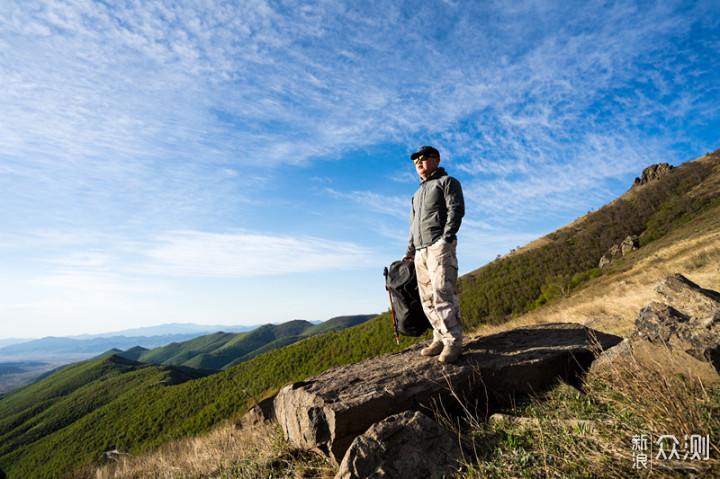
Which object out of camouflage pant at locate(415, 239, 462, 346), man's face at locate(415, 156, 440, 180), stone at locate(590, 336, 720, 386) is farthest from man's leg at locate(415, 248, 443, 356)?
stone at locate(590, 336, 720, 386)

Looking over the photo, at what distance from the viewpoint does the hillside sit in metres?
31.6

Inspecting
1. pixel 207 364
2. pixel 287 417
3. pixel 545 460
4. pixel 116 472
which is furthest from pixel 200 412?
pixel 207 364

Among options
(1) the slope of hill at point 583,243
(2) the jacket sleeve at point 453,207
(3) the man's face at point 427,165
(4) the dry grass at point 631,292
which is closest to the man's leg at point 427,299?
(2) the jacket sleeve at point 453,207

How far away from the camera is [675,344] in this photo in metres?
3.42

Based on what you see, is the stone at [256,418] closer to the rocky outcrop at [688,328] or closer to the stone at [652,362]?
the stone at [652,362]

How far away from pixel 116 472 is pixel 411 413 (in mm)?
6170

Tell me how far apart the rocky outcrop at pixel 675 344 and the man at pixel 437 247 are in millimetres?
1903

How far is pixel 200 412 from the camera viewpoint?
36.5 m

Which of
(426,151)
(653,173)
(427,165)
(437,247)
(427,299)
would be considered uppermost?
(653,173)

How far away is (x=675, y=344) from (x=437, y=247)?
280cm

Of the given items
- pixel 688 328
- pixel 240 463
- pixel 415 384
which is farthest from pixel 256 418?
pixel 688 328

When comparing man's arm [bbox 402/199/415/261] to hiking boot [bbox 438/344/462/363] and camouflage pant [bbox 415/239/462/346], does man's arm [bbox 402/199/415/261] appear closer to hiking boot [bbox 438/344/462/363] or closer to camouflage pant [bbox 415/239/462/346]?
camouflage pant [bbox 415/239/462/346]

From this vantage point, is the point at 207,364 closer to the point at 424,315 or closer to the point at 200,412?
the point at 200,412

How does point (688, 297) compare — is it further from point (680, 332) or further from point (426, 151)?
point (426, 151)
